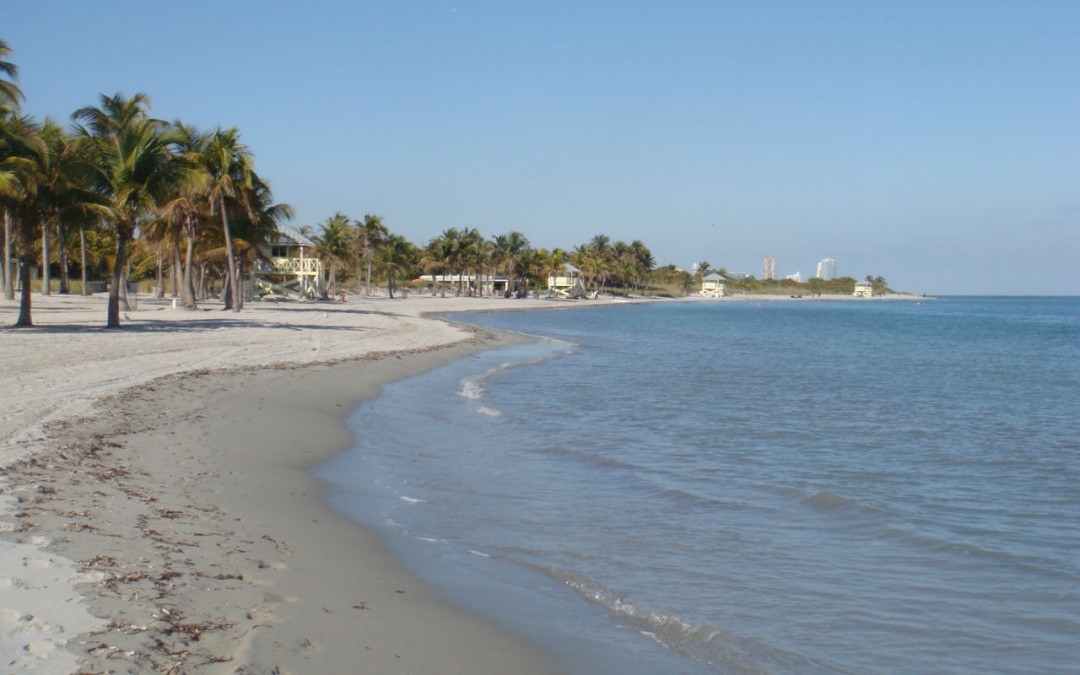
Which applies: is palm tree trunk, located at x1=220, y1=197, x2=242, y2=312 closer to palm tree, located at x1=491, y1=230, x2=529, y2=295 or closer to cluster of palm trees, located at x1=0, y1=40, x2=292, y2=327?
cluster of palm trees, located at x1=0, y1=40, x2=292, y2=327

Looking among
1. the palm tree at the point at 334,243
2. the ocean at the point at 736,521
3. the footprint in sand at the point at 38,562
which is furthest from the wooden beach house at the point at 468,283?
the footprint in sand at the point at 38,562

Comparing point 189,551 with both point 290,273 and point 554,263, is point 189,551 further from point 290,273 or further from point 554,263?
point 554,263

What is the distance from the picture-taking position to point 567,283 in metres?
123

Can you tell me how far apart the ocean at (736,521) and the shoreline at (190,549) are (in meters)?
0.58

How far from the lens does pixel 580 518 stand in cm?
920

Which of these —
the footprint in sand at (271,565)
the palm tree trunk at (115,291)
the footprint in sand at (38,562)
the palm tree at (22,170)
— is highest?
the palm tree at (22,170)

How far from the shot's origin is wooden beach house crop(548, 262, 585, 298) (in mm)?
120875

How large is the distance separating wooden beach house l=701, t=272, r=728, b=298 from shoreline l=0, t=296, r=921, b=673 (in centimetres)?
16467

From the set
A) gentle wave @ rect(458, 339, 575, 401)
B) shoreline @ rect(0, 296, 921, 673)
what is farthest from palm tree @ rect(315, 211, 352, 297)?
shoreline @ rect(0, 296, 921, 673)

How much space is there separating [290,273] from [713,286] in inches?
4911

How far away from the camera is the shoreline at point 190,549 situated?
453cm

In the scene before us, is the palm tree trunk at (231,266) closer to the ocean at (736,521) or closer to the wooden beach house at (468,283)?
the ocean at (736,521)

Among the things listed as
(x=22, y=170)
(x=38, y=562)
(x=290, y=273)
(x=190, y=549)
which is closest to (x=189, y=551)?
(x=190, y=549)

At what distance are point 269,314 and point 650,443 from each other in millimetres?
28405
